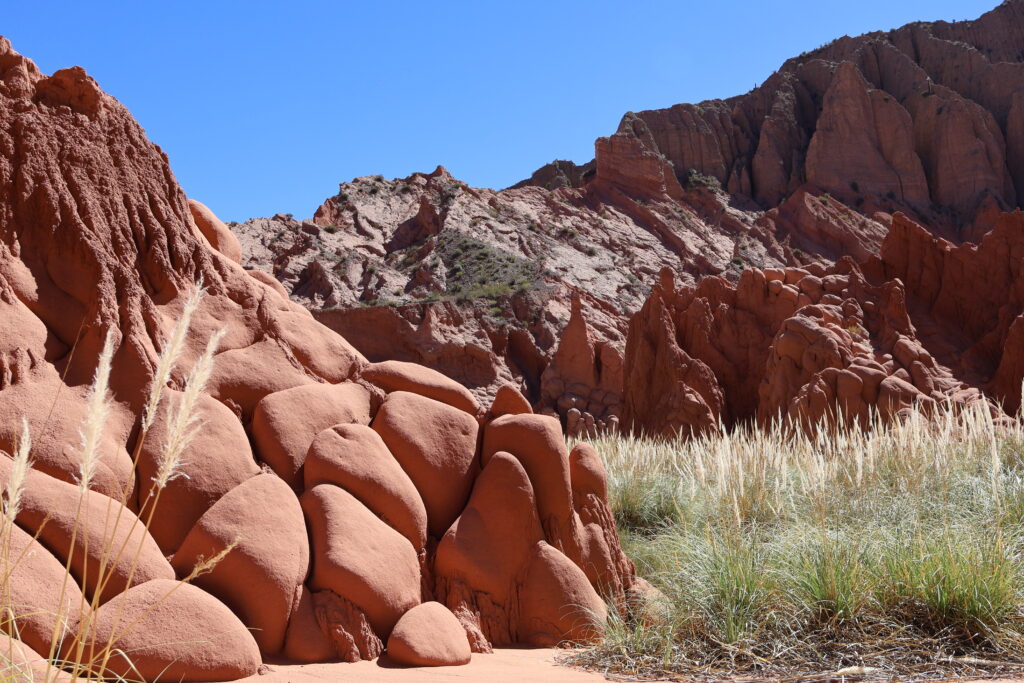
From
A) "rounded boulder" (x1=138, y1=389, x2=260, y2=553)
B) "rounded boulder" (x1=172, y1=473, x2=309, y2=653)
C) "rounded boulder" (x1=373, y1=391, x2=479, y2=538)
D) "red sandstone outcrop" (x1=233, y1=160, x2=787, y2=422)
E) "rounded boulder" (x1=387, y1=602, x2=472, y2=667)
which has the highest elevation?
"red sandstone outcrop" (x1=233, y1=160, x2=787, y2=422)

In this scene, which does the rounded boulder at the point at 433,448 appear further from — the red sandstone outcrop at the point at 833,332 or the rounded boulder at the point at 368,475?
the red sandstone outcrop at the point at 833,332

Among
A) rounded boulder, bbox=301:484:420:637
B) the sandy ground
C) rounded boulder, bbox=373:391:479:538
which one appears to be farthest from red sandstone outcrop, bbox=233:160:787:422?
the sandy ground

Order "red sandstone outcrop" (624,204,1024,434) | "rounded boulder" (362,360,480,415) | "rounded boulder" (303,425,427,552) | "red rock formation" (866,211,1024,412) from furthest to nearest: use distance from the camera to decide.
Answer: "red rock formation" (866,211,1024,412) < "red sandstone outcrop" (624,204,1024,434) < "rounded boulder" (362,360,480,415) < "rounded boulder" (303,425,427,552)

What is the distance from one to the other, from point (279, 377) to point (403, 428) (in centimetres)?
84

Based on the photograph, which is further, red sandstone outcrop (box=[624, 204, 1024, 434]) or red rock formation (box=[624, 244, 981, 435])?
red sandstone outcrop (box=[624, 204, 1024, 434])

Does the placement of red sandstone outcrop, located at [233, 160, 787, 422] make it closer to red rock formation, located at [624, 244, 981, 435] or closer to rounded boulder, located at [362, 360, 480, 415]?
red rock formation, located at [624, 244, 981, 435]

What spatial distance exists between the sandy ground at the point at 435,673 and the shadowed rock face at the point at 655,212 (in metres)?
22.8

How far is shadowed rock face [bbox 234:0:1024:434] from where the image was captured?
34250mm

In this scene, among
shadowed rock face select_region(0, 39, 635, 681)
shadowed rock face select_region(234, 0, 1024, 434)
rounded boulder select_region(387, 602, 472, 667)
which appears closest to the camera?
shadowed rock face select_region(0, 39, 635, 681)

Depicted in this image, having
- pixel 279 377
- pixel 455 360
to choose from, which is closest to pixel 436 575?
pixel 279 377

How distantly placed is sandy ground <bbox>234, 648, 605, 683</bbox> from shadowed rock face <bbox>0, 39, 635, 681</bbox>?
0.41 feet

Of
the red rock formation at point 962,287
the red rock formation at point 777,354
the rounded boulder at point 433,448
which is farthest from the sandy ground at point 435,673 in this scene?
the red rock formation at point 962,287

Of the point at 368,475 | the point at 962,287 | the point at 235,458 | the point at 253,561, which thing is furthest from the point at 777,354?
the point at 253,561

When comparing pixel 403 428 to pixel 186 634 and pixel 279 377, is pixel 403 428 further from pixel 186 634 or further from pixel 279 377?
pixel 186 634
